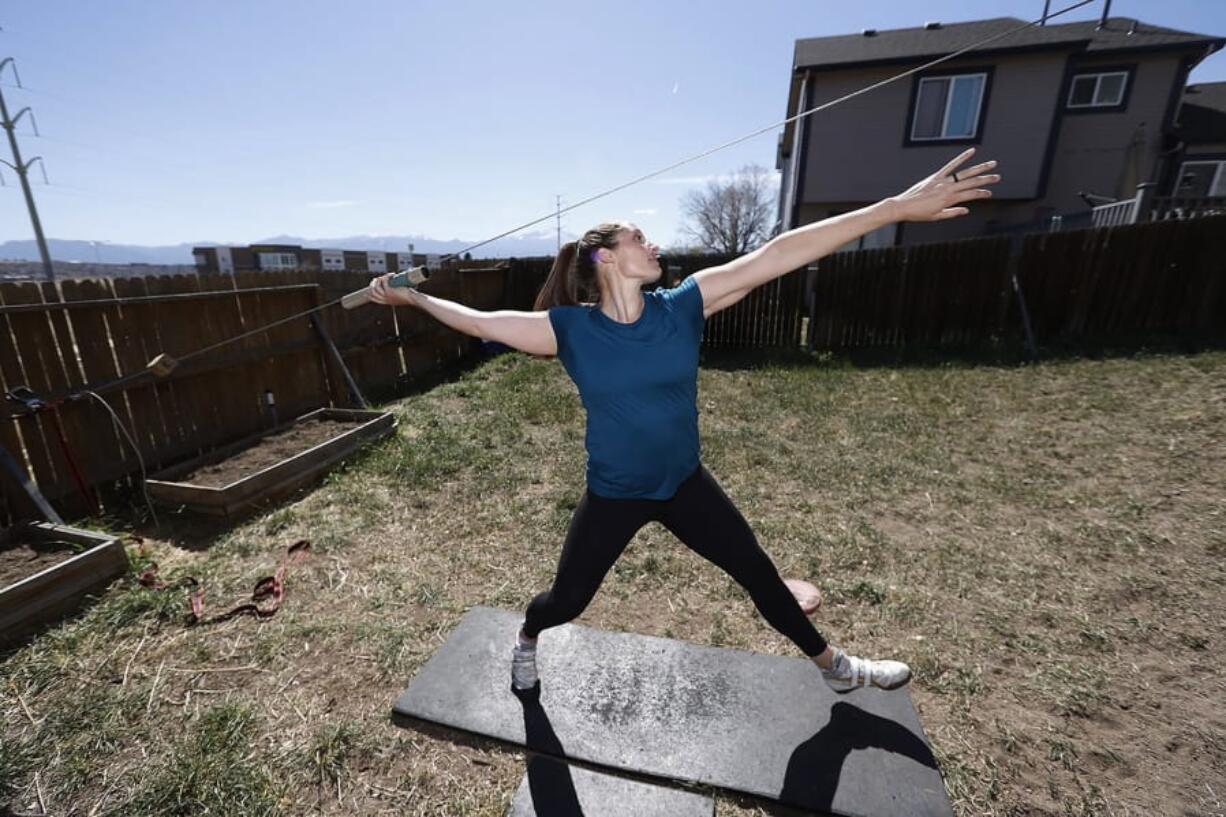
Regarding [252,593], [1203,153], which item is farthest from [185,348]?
[1203,153]

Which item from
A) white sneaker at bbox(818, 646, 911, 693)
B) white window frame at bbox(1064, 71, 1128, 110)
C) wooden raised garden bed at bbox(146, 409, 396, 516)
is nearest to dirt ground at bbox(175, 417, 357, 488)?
wooden raised garden bed at bbox(146, 409, 396, 516)

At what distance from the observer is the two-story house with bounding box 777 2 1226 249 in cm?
1338

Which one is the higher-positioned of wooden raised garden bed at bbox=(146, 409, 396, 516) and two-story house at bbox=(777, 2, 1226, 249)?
two-story house at bbox=(777, 2, 1226, 249)

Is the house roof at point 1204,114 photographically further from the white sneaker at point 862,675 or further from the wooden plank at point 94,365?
the wooden plank at point 94,365

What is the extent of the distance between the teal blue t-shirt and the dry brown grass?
4.50 feet

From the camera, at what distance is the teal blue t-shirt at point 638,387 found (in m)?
2.13

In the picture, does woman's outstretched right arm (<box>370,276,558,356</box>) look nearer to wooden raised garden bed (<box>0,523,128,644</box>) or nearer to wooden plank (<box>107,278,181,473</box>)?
wooden raised garden bed (<box>0,523,128,644</box>)

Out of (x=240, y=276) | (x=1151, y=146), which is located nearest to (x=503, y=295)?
(x=240, y=276)

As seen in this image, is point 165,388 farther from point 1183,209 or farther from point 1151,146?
point 1151,146

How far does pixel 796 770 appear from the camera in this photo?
2271 mm

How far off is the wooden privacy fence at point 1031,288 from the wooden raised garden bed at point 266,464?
26.9 feet

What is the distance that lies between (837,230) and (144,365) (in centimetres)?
584

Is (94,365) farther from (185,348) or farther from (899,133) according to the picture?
(899,133)

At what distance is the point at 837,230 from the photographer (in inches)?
86.4
